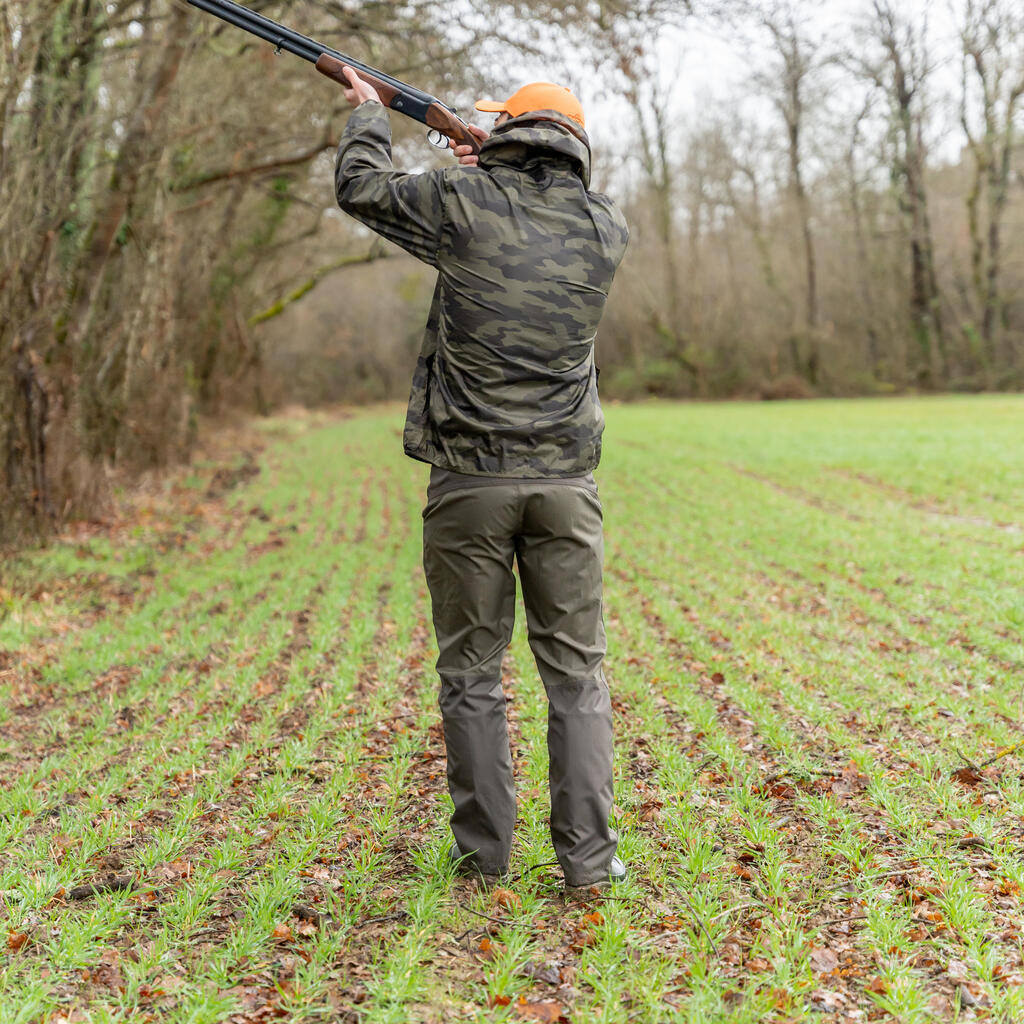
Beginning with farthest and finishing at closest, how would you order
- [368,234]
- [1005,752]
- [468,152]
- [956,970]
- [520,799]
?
[368,234], [1005,752], [520,799], [468,152], [956,970]

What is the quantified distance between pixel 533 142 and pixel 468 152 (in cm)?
85

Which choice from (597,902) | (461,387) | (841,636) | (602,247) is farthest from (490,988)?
(841,636)

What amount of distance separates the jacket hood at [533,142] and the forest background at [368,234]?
6.73 m

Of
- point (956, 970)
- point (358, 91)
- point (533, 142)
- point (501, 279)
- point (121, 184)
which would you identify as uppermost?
point (121, 184)

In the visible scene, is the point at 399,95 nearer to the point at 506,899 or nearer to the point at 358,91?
the point at 358,91

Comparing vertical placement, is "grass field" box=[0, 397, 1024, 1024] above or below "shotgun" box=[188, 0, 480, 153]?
below

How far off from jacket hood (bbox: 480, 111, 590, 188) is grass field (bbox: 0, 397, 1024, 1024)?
2.53m

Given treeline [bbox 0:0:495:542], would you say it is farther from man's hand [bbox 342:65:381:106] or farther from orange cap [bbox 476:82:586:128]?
orange cap [bbox 476:82:586:128]

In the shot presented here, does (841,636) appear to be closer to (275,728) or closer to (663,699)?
(663,699)

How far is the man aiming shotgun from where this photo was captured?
3.26 metres

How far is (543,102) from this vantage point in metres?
3.33

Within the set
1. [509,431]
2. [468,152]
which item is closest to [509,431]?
[509,431]

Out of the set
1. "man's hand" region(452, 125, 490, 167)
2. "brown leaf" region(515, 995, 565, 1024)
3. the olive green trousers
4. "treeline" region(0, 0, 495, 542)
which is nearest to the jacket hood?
"man's hand" region(452, 125, 490, 167)

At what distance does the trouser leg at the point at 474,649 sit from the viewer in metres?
3.35
